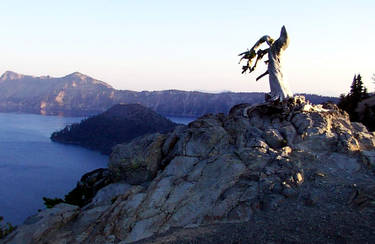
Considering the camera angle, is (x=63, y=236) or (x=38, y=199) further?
(x=38, y=199)

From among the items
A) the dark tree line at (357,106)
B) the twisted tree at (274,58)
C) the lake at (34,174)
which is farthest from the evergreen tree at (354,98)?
the lake at (34,174)

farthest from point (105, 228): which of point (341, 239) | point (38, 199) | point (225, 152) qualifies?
point (38, 199)

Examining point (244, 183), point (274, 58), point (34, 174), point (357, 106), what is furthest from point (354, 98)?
point (34, 174)

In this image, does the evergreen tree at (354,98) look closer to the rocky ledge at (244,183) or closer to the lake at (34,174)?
the rocky ledge at (244,183)

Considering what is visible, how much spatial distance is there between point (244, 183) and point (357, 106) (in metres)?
56.1

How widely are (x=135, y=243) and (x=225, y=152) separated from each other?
778 cm

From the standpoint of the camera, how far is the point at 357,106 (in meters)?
60.4

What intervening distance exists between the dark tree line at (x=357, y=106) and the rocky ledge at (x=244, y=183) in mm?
33505

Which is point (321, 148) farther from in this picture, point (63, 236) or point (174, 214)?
point (63, 236)

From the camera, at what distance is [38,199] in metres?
105

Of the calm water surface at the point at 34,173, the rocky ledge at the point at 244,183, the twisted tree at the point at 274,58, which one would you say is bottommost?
the calm water surface at the point at 34,173

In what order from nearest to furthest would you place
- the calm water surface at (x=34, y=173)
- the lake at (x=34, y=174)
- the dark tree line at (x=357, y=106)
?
1. the dark tree line at (x=357, y=106)
2. the lake at (x=34, y=174)
3. the calm water surface at (x=34, y=173)

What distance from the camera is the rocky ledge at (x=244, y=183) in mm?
12695

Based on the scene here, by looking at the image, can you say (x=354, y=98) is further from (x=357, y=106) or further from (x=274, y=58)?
(x=274, y=58)
